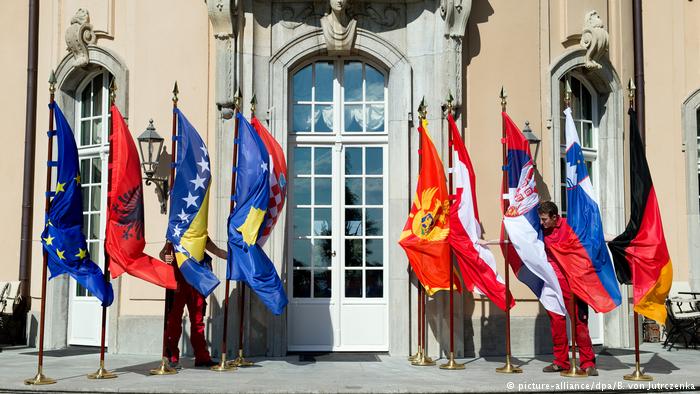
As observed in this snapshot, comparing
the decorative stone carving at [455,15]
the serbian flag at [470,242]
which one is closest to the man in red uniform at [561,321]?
the serbian flag at [470,242]

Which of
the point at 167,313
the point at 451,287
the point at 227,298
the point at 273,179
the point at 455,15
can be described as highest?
the point at 455,15

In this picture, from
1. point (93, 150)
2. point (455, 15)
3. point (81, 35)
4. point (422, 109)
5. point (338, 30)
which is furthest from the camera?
point (93, 150)

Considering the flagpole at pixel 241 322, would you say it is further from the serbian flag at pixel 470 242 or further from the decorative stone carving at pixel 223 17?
the serbian flag at pixel 470 242

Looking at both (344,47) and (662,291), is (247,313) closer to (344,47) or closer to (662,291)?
(344,47)

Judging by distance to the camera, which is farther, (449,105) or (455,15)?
(455,15)

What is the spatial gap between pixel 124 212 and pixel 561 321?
4.33 meters

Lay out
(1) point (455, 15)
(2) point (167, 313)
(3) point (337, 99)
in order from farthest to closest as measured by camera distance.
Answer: (3) point (337, 99)
(1) point (455, 15)
(2) point (167, 313)

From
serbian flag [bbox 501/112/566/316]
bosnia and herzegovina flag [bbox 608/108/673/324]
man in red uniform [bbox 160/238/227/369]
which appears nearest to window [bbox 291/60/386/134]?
serbian flag [bbox 501/112/566/316]

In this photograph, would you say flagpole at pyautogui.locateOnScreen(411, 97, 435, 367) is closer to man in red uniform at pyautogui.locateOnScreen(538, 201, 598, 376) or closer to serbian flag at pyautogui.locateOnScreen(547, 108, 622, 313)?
man in red uniform at pyautogui.locateOnScreen(538, 201, 598, 376)

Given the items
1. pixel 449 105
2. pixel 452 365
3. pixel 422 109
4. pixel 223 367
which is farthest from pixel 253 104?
pixel 452 365

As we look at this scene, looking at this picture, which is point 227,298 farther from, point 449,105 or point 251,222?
point 449,105

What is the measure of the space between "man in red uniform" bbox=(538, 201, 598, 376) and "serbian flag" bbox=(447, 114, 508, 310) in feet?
2.24

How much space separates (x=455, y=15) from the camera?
980 centimetres

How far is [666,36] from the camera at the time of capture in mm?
11906
